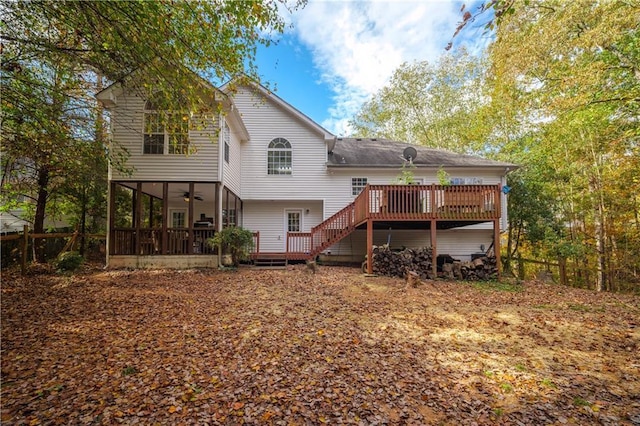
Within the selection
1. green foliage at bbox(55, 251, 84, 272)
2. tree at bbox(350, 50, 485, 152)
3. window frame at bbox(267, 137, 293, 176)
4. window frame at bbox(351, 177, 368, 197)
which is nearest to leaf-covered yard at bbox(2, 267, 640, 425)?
green foliage at bbox(55, 251, 84, 272)

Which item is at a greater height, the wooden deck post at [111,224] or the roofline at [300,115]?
the roofline at [300,115]

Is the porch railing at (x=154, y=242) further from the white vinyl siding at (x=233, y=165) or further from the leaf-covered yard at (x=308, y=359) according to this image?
the leaf-covered yard at (x=308, y=359)

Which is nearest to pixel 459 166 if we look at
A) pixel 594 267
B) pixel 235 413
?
pixel 594 267

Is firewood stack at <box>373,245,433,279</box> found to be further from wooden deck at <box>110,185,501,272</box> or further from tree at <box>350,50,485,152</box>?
tree at <box>350,50,485,152</box>

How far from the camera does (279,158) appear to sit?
1415 cm

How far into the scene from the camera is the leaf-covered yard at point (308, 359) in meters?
2.88

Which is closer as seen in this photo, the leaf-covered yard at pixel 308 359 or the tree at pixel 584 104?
the leaf-covered yard at pixel 308 359

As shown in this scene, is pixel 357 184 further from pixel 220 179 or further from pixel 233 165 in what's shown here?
pixel 220 179

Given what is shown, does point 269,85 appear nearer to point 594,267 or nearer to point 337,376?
point 337,376

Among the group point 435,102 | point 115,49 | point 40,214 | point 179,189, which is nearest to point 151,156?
point 179,189

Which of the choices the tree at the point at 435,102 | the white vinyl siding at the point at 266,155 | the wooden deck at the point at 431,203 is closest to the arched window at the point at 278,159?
the white vinyl siding at the point at 266,155

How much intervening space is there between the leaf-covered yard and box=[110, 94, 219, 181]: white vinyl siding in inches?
189

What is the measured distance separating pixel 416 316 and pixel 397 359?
2101 millimetres

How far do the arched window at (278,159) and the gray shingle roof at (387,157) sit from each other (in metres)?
2.08
